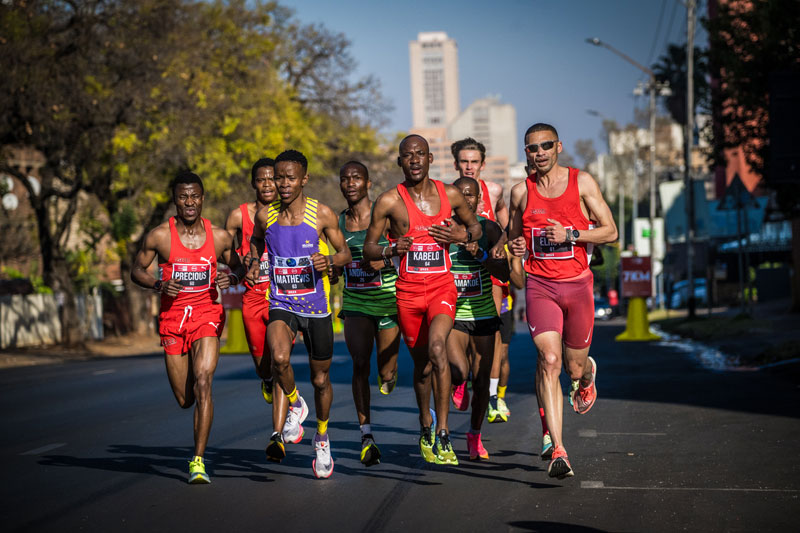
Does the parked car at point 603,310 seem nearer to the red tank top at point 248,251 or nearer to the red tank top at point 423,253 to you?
the red tank top at point 248,251

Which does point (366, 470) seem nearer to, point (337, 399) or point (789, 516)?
point (789, 516)

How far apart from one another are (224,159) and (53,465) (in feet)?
86.9

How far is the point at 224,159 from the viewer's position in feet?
114

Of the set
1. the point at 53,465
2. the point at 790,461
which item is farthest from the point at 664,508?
the point at 53,465

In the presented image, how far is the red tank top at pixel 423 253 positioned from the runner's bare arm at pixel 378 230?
14 centimetres

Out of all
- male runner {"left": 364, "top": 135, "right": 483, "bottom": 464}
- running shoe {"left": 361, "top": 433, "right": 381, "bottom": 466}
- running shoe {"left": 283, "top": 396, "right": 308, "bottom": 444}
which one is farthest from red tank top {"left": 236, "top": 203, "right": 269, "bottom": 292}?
running shoe {"left": 361, "top": 433, "right": 381, "bottom": 466}

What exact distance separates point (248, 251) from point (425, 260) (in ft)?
6.58

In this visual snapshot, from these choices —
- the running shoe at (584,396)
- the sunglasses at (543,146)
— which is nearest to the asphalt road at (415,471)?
the running shoe at (584,396)

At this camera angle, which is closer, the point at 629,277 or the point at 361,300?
the point at 361,300

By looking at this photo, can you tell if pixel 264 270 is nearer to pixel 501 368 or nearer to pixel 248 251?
pixel 248 251

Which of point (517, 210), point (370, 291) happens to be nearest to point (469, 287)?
point (370, 291)

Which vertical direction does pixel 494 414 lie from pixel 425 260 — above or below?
below

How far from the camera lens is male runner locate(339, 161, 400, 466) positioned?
8.63 m

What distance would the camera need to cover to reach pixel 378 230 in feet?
27.6
